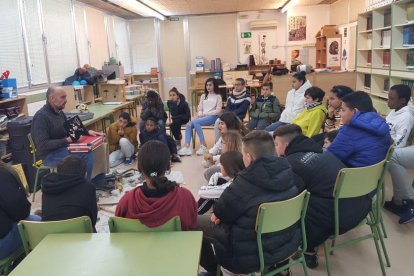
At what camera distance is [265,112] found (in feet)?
18.1

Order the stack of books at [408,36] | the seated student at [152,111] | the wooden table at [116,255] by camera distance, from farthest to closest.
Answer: the seated student at [152,111]
the stack of books at [408,36]
the wooden table at [116,255]

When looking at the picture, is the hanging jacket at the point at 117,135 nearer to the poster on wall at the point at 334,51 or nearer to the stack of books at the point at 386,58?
the stack of books at the point at 386,58

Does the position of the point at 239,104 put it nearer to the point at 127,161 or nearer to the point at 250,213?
the point at 127,161

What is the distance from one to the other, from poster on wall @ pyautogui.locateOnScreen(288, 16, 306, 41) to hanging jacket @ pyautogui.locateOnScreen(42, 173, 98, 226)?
361 inches

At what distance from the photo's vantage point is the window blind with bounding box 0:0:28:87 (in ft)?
16.4

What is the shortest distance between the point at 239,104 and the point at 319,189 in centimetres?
366

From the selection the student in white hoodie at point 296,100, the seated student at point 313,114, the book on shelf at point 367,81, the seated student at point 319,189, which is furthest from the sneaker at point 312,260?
the book on shelf at point 367,81

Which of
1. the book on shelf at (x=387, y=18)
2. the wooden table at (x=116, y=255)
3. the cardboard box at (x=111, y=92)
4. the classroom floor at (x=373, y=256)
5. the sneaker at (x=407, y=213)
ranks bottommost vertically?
the classroom floor at (x=373, y=256)

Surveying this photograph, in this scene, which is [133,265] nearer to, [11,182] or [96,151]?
[11,182]

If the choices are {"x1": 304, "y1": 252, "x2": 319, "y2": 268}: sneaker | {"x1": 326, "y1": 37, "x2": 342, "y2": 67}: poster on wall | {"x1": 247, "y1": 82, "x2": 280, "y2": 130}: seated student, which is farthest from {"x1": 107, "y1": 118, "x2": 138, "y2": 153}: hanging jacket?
{"x1": 326, "y1": 37, "x2": 342, "y2": 67}: poster on wall

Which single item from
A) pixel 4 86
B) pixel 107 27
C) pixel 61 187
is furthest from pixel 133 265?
pixel 107 27

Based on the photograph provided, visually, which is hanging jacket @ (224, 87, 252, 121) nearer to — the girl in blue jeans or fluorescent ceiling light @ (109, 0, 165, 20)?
the girl in blue jeans

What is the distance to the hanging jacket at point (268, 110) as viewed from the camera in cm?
548

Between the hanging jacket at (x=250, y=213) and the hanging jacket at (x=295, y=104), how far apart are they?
122 inches
